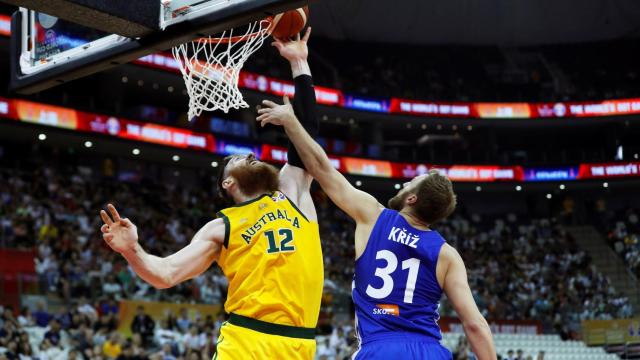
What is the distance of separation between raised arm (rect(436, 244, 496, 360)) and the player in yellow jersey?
0.64 meters

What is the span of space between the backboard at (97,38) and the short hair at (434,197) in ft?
3.80

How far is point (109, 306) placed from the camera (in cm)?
1658

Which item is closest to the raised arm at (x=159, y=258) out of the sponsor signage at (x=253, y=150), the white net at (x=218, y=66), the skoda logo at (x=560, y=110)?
the white net at (x=218, y=66)

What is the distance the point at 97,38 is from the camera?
212 inches

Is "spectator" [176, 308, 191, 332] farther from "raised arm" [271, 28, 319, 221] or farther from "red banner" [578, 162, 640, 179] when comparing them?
"red banner" [578, 162, 640, 179]

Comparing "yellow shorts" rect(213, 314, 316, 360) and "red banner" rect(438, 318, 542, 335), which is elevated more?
"yellow shorts" rect(213, 314, 316, 360)

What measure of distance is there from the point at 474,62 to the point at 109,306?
25.7 metres

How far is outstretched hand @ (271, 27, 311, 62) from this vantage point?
4731 millimetres

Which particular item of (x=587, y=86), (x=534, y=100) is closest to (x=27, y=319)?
(x=534, y=100)

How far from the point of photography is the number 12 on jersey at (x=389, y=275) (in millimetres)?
4125

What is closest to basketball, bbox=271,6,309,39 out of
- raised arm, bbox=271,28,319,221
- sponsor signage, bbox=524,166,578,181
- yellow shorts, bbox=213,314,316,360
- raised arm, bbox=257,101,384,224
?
raised arm, bbox=271,28,319,221

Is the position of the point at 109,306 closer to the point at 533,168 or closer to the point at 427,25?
the point at 533,168

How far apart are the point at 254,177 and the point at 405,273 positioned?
0.92m

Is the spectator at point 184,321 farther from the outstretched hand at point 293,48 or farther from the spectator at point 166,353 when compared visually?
the outstretched hand at point 293,48
